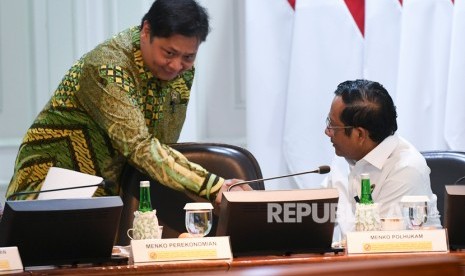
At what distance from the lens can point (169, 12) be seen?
2.37m

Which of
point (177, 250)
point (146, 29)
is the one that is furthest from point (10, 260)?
point (146, 29)

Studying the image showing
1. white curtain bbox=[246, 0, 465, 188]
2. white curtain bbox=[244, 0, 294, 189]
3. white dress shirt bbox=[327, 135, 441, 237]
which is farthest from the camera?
white curtain bbox=[244, 0, 294, 189]

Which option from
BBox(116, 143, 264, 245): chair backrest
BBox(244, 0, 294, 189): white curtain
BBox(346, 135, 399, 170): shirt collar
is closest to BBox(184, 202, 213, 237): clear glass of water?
BBox(116, 143, 264, 245): chair backrest

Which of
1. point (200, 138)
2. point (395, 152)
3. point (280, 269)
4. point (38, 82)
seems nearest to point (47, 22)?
point (38, 82)

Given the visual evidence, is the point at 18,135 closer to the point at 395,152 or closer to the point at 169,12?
the point at 169,12

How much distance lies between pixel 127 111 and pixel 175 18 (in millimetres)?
315

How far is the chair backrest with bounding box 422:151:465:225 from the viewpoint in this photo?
2584 mm

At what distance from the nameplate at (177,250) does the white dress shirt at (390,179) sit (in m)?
0.94

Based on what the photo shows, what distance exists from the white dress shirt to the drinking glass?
47 cm

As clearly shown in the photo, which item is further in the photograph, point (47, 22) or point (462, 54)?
point (47, 22)

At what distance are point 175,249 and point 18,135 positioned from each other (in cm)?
227

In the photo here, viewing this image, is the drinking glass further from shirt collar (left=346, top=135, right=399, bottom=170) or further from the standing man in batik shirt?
shirt collar (left=346, top=135, right=399, bottom=170)

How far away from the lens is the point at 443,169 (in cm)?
263

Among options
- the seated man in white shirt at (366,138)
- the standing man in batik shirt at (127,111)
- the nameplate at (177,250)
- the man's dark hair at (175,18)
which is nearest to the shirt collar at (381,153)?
the seated man in white shirt at (366,138)
